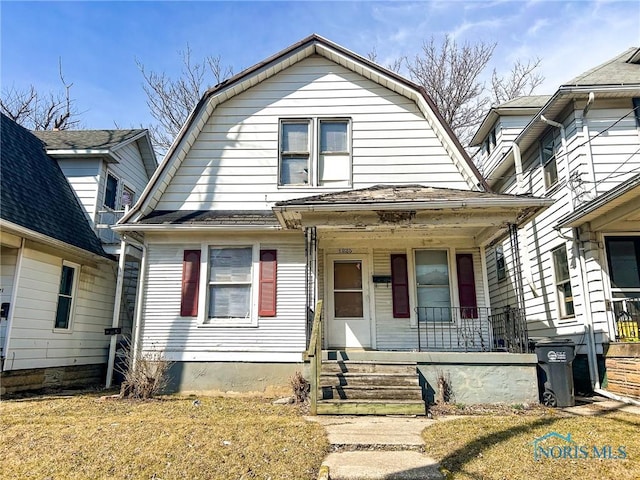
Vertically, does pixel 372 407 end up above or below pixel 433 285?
below

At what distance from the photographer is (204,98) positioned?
8953 millimetres

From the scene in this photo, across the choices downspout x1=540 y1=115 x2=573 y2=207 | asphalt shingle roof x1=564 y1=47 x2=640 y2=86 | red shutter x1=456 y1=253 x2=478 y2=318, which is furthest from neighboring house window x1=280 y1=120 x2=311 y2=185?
asphalt shingle roof x1=564 y1=47 x2=640 y2=86

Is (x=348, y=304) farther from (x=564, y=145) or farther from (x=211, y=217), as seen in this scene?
Result: (x=564, y=145)

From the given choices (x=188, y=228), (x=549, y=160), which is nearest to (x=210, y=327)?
(x=188, y=228)

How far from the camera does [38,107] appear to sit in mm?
23078

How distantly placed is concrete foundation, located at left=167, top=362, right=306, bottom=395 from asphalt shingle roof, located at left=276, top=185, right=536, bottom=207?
9.76 feet

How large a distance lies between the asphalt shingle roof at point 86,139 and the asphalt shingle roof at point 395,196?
731cm

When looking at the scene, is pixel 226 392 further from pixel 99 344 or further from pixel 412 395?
pixel 99 344

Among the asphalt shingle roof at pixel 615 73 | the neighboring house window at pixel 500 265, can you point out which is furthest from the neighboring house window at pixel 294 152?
the neighboring house window at pixel 500 265

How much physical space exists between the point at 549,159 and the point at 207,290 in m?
8.36

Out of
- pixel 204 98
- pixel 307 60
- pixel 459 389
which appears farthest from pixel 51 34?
pixel 459 389

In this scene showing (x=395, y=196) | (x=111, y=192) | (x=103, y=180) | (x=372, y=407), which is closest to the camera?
(x=372, y=407)

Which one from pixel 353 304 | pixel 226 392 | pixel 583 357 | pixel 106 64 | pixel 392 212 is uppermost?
pixel 106 64

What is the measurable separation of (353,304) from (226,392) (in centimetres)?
291
